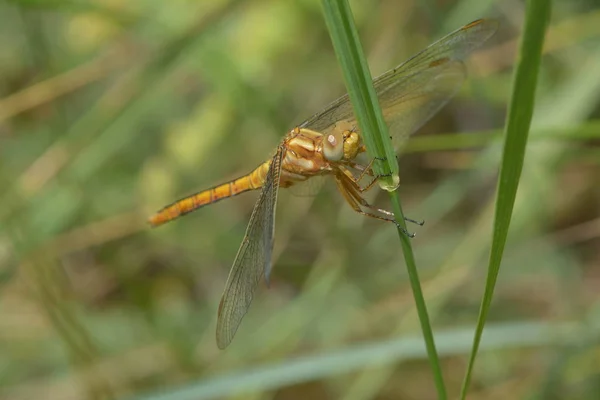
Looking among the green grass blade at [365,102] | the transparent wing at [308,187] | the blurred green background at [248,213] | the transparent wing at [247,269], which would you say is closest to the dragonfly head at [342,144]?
the transparent wing at [247,269]

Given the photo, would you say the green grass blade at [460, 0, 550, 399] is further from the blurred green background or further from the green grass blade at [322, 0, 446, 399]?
the blurred green background

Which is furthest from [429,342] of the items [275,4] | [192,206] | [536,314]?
[275,4]

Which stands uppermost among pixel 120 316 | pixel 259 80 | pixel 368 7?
pixel 368 7

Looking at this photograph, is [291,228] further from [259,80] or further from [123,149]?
[123,149]

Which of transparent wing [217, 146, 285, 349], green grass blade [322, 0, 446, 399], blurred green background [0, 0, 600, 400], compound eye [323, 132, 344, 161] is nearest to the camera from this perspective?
green grass blade [322, 0, 446, 399]

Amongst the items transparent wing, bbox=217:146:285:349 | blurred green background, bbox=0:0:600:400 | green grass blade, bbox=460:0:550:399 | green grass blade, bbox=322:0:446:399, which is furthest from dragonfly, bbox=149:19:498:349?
green grass blade, bbox=460:0:550:399

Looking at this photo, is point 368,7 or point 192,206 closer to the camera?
point 192,206

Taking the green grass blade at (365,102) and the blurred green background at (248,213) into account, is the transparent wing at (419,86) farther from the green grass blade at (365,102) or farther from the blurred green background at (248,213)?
the green grass blade at (365,102)
